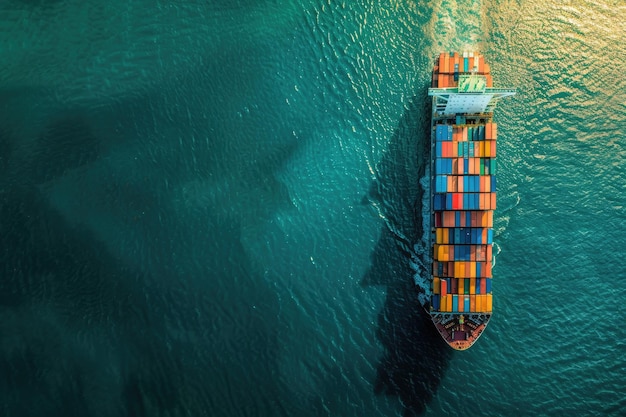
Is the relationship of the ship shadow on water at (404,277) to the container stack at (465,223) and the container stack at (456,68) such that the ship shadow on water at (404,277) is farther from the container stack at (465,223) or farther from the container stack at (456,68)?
the container stack at (456,68)

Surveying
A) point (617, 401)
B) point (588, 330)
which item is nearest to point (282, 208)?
point (588, 330)

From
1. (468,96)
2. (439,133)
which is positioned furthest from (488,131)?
(439,133)

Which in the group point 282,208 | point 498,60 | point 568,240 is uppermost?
point 498,60

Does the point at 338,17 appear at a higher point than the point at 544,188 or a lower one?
higher

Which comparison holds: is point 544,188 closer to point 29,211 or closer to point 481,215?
point 481,215

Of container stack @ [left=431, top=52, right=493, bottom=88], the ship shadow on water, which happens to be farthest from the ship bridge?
the ship shadow on water

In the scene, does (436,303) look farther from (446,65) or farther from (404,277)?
(446,65)
